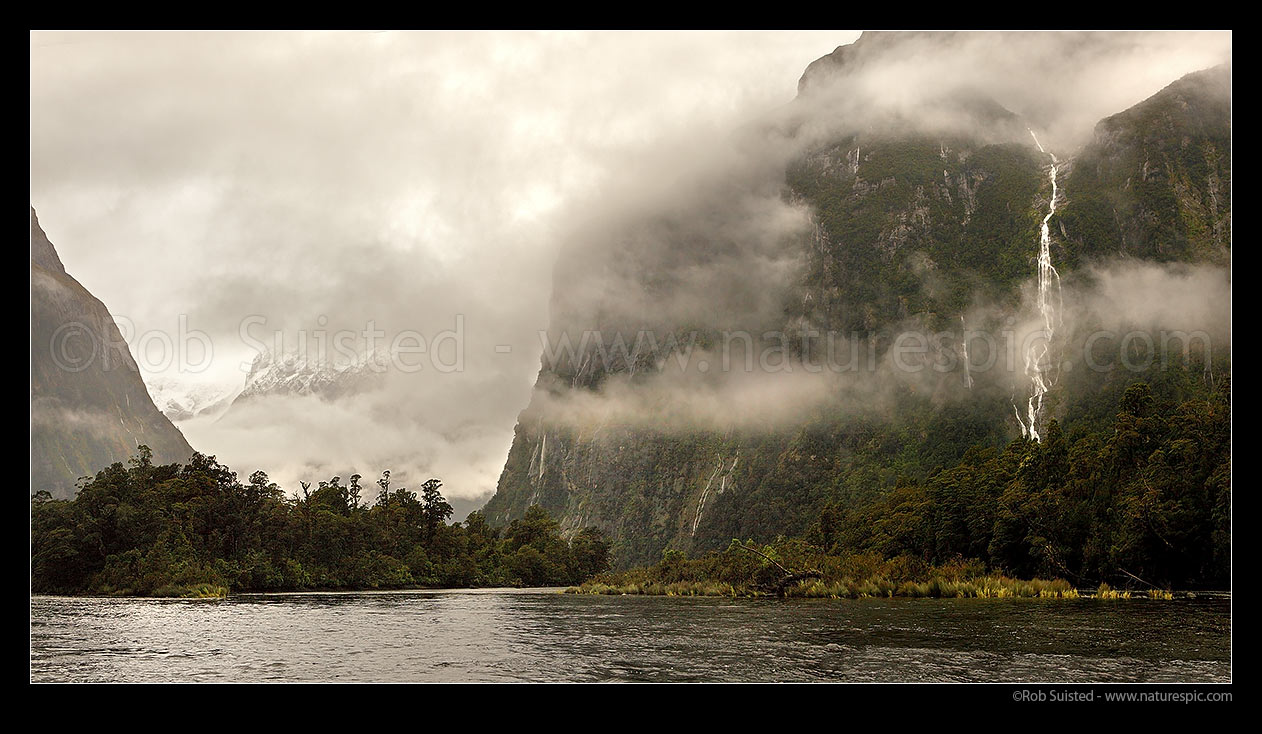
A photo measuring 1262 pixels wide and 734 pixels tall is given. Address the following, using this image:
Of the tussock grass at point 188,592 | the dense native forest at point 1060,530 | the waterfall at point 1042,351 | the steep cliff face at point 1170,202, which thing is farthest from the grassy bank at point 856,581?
the steep cliff face at point 1170,202

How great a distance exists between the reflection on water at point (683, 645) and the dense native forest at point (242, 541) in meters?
29.1

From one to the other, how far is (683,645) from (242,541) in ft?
245

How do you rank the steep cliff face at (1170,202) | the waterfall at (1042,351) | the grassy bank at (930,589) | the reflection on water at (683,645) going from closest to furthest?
the reflection on water at (683,645) → the grassy bank at (930,589) → the waterfall at (1042,351) → the steep cliff face at (1170,202)

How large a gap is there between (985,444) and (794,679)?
15739cm

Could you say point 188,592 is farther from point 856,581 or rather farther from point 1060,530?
point 1060,530

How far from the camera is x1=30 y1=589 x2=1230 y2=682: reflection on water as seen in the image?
76.5 ft

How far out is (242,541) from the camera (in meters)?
92.6

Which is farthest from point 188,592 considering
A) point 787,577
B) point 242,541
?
point 787,577

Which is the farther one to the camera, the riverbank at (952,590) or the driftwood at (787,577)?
the driftwood at (787,577)

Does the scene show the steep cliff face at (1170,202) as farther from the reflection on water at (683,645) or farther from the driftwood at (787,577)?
the reflection on water at (683,645)

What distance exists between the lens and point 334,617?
47.8 m

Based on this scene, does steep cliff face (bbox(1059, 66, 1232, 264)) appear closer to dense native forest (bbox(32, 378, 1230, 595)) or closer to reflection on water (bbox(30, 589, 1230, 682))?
dense native forest (bbox(32, 378, 1230, 595))

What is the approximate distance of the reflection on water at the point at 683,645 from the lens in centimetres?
2331
